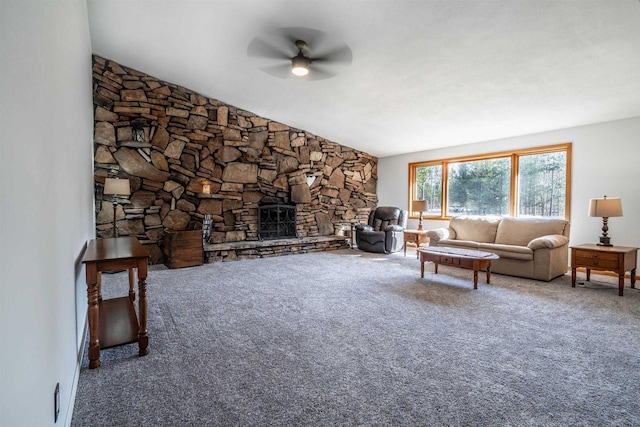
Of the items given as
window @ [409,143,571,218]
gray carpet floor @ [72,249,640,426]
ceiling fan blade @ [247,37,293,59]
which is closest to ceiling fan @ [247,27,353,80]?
ceiling fan blade @ [247,37,293,59]

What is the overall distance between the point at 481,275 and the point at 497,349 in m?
2.53

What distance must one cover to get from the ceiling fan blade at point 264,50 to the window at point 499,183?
4322mm

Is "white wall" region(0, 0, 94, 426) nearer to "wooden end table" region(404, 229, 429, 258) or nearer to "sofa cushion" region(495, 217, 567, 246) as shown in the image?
"sofa cushion" region(495, 217, 567, 246)

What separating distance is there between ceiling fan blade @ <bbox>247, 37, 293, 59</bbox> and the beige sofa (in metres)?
3.67

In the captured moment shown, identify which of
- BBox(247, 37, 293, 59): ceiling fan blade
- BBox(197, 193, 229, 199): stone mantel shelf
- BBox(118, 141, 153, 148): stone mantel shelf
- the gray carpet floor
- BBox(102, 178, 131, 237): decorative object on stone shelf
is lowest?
the gray carpet floor

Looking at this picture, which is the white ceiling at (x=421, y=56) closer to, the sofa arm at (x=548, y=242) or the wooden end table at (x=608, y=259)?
the sofa arm at (x=548, y=242)

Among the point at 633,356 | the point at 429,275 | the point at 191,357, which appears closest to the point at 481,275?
the point at 429,275

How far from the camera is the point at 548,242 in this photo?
4.16m

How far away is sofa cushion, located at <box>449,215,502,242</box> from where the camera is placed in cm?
516

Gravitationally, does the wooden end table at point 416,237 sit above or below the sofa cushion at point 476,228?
below

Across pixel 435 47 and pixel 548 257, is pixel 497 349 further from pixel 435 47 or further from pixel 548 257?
pixel 435 47

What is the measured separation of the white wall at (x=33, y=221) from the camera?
83cm

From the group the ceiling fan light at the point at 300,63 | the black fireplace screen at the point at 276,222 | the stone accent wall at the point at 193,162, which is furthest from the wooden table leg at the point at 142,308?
the black fireplace screen at the point at 276,222

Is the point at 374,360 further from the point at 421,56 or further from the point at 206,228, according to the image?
the point at 206,228
